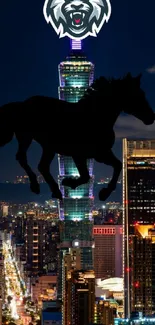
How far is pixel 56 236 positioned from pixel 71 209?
1.55m

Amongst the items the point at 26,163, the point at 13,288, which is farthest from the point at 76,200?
the point at 26,163

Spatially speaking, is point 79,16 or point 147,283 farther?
point 147,283

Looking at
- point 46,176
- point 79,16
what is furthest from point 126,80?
point 79,16

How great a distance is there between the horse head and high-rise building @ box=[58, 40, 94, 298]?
13.9 m

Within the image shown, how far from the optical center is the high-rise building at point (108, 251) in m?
18.7

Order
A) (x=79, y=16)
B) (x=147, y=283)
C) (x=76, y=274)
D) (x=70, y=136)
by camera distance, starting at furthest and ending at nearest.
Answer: (x=147, y=283), (x=76, y=274), (x=79, y=16), (x=70, y=136)

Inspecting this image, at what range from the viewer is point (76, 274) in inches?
483

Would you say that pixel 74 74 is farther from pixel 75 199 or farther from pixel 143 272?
pixel 143 272

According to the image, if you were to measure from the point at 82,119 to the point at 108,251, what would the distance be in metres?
18.3

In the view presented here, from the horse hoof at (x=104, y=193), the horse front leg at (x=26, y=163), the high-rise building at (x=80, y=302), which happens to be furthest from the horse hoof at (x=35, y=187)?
the high-rise building at (x=80, y=302)

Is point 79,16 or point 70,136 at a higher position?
point 79,16

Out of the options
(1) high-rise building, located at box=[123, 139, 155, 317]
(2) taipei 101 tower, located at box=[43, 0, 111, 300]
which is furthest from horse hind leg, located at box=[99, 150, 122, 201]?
(2) taipei 101 tower, located at box=[43, 0, 111, 300]

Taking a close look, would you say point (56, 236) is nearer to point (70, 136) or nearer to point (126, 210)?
point (126, 210)

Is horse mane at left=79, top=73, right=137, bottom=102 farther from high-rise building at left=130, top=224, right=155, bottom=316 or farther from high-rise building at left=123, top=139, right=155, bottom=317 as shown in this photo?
high-rise building at left=130, top=224, right=155, bottom=316
